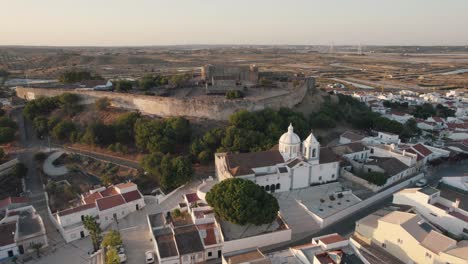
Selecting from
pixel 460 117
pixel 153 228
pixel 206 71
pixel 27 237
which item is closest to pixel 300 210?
pixel 153 228

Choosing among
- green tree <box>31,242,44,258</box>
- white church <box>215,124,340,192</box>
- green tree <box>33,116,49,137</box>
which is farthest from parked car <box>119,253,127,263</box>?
green tree <box>33,116,49,137</box>

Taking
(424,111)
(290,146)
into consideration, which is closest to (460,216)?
(290,146)

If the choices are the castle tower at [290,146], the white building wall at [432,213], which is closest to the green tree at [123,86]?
the castle tower at [290,146]

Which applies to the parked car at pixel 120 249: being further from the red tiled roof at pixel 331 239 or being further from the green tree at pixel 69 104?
the green tree at pixel 69 104

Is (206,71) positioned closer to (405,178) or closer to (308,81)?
(308,81)

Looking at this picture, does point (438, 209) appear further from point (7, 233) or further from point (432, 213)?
point (7, 233)

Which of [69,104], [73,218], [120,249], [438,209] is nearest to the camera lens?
[120,249]
